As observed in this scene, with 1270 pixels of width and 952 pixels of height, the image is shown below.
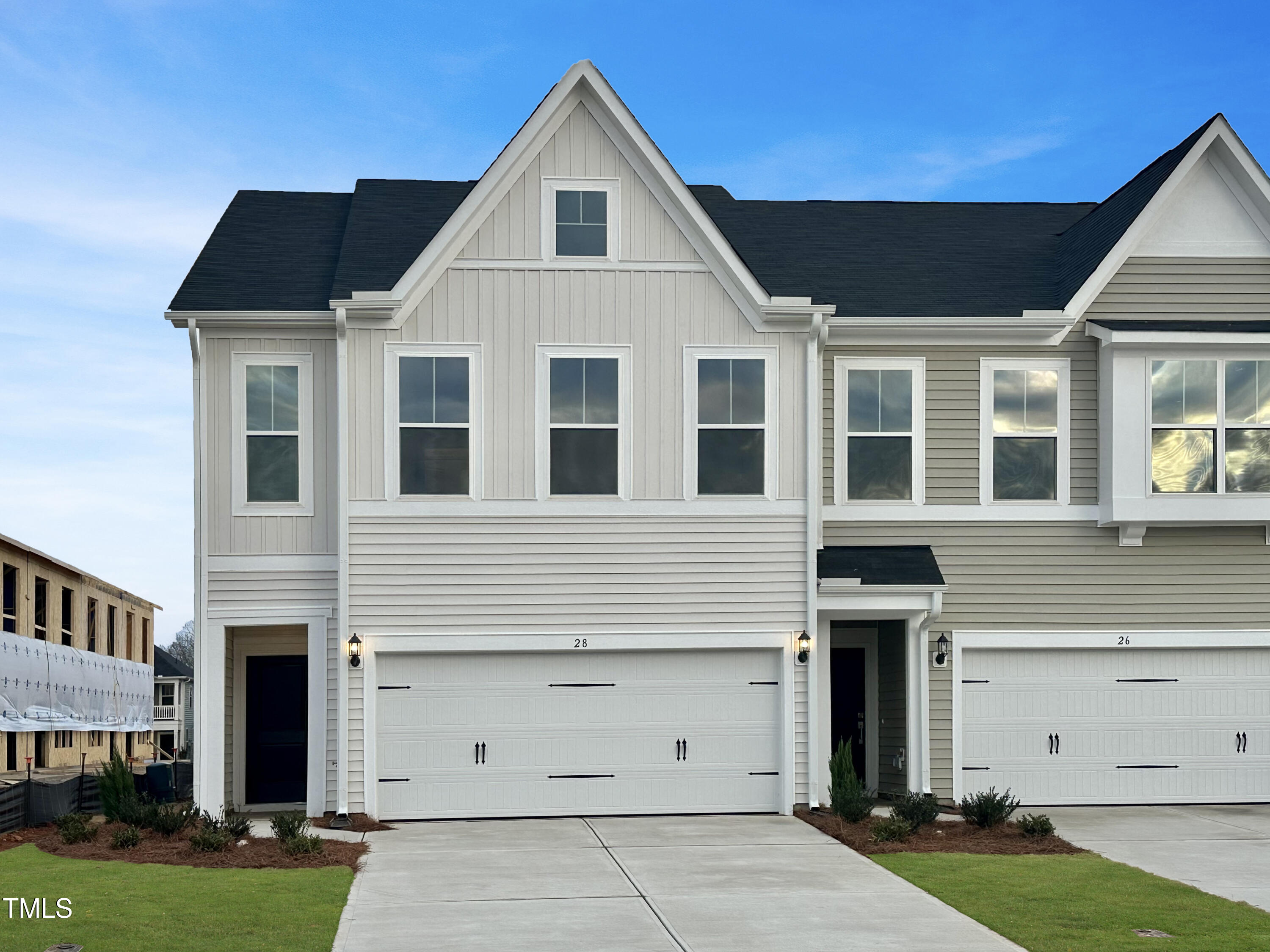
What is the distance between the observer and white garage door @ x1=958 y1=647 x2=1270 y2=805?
1745 cm

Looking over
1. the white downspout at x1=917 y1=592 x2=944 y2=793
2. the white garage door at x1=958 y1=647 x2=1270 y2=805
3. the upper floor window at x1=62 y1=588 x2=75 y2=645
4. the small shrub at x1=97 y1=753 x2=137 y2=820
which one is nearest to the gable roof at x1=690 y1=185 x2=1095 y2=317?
the white downspout at x1=917 y1=592 x2=944 y2=793

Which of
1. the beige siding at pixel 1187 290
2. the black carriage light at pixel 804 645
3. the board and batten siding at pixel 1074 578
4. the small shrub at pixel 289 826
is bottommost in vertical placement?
the small shrub at pixel 289 826

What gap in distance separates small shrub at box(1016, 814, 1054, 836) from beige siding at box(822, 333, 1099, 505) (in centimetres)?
450

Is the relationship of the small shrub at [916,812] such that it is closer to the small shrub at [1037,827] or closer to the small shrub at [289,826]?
the small shrub at [1037,827]

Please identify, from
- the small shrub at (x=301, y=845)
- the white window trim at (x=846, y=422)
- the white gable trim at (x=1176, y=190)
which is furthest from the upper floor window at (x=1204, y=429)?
the small shrub at (x=301, y=845)

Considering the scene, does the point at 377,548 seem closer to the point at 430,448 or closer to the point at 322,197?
the point at 430,448

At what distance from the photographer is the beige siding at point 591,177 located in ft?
54.1

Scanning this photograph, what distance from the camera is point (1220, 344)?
1706 centimetres

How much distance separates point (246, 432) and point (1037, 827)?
33.1 feet

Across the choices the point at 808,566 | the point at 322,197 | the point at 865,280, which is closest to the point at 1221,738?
the point at 808,566

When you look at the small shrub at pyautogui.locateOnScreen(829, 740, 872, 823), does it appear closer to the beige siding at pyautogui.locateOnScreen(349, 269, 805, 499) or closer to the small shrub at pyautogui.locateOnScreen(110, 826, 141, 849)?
the beige siding at pyautogui.locateOnScreen(349, 269, 805, 499)

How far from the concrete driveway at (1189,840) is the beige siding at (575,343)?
523 cm

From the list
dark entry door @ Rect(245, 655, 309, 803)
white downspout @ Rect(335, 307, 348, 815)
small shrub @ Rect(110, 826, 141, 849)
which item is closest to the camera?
small shrub @ Rect(110, 826, 141, 849)

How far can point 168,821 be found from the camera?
46.3 feet
